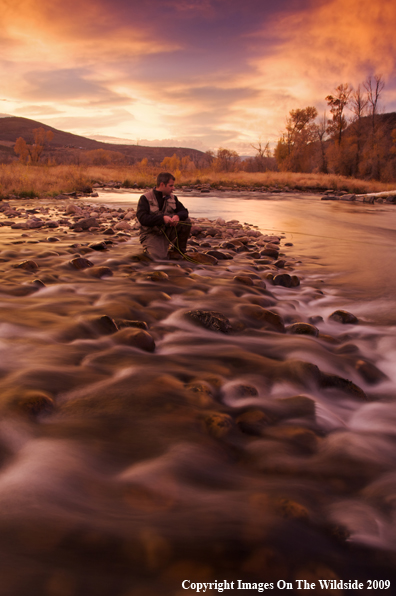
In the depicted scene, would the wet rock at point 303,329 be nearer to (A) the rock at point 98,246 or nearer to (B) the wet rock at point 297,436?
(B) the wet rock at point 297,436

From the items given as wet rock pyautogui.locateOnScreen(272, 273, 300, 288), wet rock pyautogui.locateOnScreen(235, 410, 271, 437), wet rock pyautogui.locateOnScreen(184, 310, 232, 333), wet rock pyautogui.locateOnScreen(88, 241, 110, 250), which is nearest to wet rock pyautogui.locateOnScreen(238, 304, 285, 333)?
wet rock pyautogui.locateOnScreen(184, 310, 232, 333)

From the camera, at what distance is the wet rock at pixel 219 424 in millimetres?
2191

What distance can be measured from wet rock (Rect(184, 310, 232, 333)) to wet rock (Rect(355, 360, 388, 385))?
1.28 metres

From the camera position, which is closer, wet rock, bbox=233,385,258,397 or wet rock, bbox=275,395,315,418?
wet rock, bbox=275,395,315,418

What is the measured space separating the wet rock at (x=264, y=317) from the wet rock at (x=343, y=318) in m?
0.83

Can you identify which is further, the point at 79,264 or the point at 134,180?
the point at 134,180

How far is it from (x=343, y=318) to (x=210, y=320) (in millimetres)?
1750

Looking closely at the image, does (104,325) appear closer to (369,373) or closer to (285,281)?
(369,373)

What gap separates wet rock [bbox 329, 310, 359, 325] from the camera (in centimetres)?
459

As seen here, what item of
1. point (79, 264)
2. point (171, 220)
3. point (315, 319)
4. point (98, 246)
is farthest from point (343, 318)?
point (98, 246)

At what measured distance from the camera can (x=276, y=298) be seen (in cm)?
535

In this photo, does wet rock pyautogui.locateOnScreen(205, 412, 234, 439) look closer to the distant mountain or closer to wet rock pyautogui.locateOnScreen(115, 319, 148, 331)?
wet rock pyautogui.locateOnScreen(115, 319, 148, 331)

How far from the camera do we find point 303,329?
4.02 metres

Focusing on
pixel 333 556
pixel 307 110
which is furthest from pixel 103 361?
pixel 307 110
